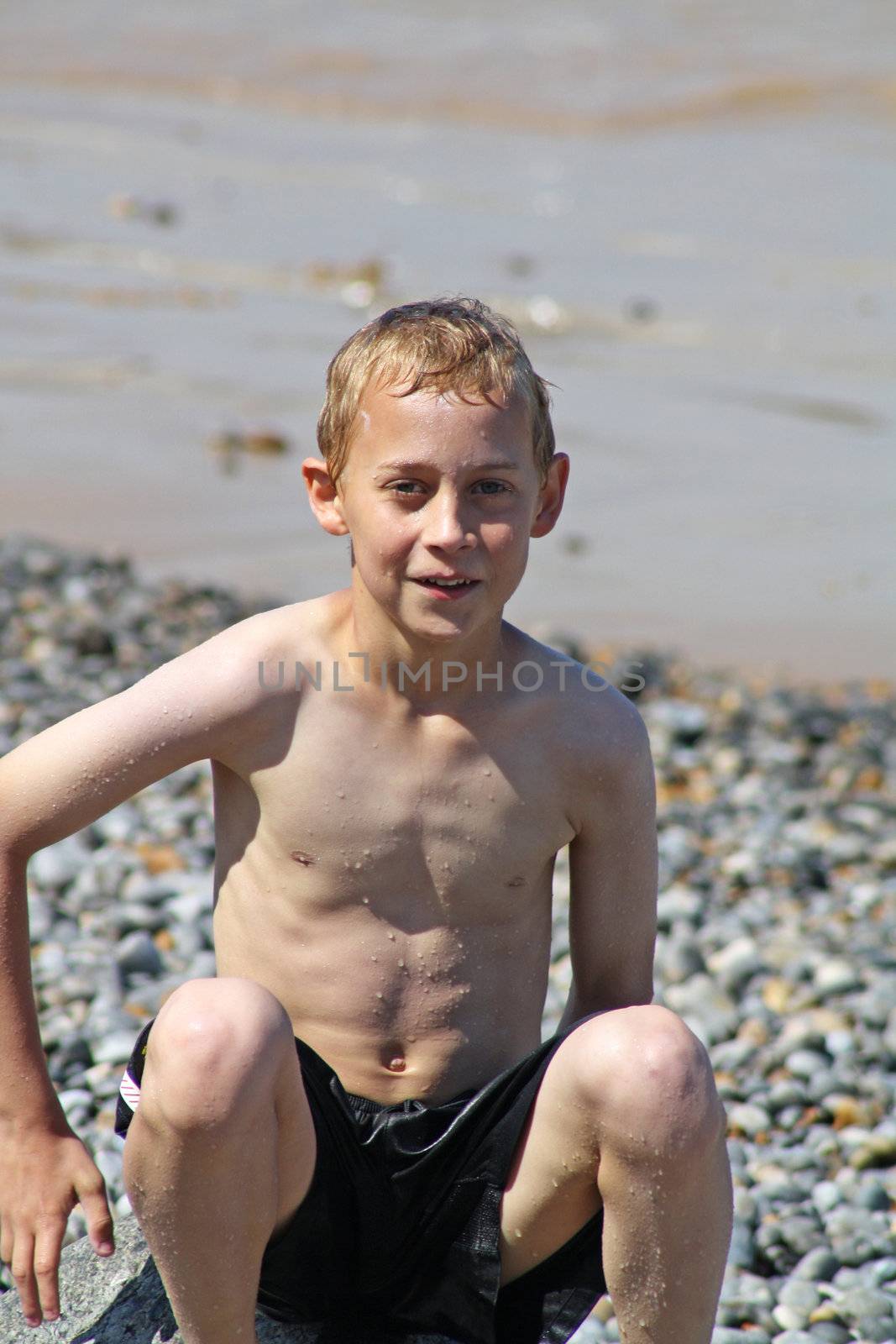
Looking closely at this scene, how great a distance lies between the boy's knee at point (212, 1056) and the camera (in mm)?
1920

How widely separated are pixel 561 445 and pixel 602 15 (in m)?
12.1

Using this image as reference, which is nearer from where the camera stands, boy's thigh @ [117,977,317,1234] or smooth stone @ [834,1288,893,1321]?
boy's thigh @ [117,977,317,1234]

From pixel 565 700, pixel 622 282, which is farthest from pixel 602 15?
pixel 565 700

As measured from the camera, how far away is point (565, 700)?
230 centimetres

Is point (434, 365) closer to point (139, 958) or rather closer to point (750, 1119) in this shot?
point (750, 1119)

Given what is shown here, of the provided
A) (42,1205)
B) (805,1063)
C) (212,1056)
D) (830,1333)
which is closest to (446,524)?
(212,1056)

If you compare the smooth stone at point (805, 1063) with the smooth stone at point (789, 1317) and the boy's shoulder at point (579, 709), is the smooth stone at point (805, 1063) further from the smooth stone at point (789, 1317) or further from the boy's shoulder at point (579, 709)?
the boy's shoulder at point (579, 709)

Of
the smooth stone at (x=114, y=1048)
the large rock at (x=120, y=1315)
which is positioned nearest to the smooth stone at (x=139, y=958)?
the smooth stone at (x=114, y=1048)

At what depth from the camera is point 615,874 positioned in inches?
91.1

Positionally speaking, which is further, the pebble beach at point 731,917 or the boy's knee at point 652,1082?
the pebble beach at point 731,917

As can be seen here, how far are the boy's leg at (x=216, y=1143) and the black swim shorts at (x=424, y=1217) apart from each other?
120mm

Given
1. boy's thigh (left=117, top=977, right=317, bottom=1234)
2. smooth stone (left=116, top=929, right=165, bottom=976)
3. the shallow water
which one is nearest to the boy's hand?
boy's thigh (left=117, top=977, right=317, bottom=1234)

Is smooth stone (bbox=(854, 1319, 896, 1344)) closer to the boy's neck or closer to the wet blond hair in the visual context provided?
the boy's neck

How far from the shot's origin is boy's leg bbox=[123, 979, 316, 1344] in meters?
1.93
